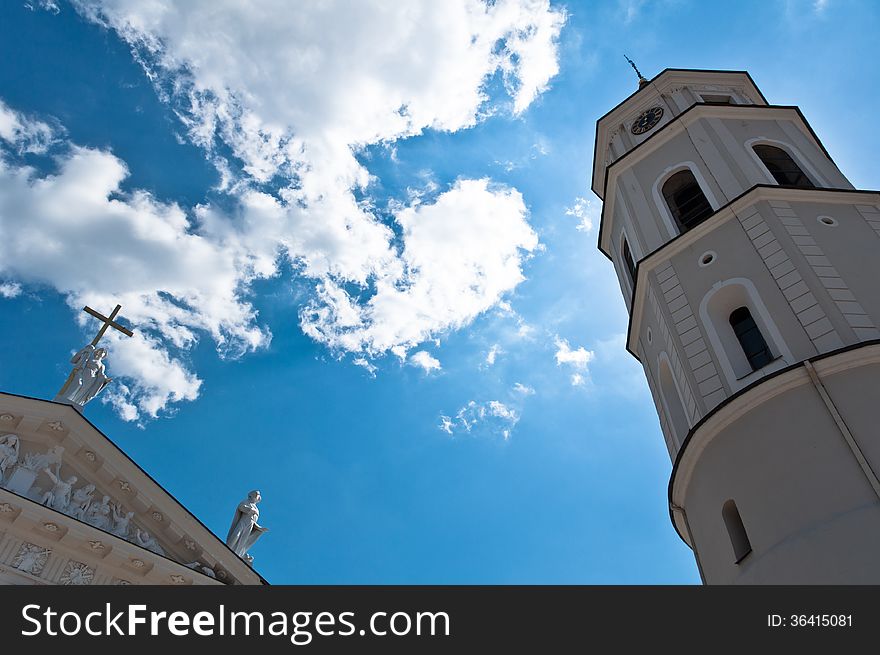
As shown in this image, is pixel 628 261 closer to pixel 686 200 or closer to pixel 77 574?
pixel 686 200

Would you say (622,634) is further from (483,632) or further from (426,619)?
(426,619)

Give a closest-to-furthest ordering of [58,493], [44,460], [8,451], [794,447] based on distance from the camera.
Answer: [794,447] → [8,451] → [58,493] → [44,460]

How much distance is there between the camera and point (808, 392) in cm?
1250

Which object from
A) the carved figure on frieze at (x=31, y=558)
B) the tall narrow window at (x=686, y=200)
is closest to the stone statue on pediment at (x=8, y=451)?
the carved figure on frieze at (x=31, y=558)

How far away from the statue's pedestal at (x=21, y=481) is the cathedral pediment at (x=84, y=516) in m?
0.02

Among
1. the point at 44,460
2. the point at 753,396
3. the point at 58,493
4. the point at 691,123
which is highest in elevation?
the point at 691,123

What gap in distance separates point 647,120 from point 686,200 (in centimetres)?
517

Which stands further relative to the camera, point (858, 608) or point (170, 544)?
point (170, 544)

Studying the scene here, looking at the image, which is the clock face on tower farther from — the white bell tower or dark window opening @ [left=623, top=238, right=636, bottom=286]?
dark window opening @ [left=623, top=238, right=636, bottom=286]

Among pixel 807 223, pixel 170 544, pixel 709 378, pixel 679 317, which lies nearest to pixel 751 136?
pixel 807 223

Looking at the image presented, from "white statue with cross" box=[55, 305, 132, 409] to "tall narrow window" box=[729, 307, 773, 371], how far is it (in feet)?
45.8

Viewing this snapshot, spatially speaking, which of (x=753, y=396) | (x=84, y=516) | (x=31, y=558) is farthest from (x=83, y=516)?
(x=753, y=396)

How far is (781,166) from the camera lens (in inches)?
798

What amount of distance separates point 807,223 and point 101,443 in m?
15.7
